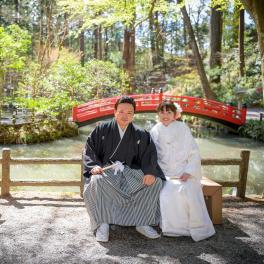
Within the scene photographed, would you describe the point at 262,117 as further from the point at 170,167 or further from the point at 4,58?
the point at 170,167

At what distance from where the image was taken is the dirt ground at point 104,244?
3.44 metres

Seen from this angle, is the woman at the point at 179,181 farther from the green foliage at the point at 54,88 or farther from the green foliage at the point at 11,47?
the green foliage at the point at 54,88

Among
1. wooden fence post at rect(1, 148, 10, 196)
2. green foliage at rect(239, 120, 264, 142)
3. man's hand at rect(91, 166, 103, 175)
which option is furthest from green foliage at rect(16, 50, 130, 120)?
man's hand at rect(91, 166, 103, 175)

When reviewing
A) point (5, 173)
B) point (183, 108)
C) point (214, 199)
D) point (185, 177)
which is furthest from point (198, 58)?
point (185, 177)

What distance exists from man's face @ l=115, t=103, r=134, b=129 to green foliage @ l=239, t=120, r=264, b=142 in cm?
1203

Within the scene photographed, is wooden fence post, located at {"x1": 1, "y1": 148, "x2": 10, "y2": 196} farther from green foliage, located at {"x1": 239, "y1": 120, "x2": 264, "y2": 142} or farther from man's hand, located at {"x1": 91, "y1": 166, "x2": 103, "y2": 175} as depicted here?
green foliage, located at {"x1": 239, "y1": 120, "x2": 264, "y2": 142}

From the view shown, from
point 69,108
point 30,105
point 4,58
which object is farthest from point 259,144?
point 4,58

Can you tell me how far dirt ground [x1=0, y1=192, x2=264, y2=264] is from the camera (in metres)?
3.44

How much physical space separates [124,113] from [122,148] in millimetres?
371

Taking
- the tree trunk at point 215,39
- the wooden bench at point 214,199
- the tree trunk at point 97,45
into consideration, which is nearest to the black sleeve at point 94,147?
the wooden bench at point 214,199

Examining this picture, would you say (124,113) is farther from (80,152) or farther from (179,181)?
(80,152)

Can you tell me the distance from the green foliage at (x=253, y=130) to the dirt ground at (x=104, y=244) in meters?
10.9

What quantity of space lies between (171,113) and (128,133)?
21.4 inches

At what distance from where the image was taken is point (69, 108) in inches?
611
